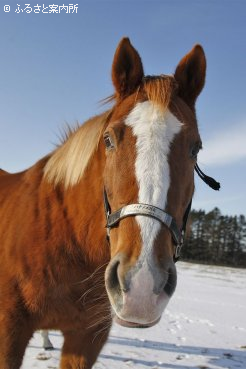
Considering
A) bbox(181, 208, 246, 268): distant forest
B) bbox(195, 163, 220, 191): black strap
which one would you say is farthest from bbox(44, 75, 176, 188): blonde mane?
bbox(181, 208, 246, 268): distant forest

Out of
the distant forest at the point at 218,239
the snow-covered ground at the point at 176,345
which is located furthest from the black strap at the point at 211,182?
Result: the distant forest at the point at 218,239

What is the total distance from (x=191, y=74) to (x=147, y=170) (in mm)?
1090

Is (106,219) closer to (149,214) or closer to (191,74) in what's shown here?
(149,214)

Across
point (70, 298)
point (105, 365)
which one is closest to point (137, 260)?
point (70, 298)

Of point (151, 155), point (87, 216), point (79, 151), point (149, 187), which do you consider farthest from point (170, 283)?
point (79, 151)

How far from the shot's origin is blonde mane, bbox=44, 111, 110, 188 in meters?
2.72

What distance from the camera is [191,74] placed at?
8.45 ft

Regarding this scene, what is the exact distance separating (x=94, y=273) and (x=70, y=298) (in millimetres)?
300

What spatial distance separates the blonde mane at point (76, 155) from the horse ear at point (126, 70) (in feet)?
0.91

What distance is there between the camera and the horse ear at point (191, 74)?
8.32ft

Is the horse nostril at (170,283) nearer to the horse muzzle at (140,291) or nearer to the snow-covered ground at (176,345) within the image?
the horse muzzle at (140,291)

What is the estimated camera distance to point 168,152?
1.95 metres

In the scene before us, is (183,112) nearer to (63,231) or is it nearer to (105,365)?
(63,231)

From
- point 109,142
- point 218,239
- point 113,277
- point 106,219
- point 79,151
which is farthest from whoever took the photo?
point 218,239
